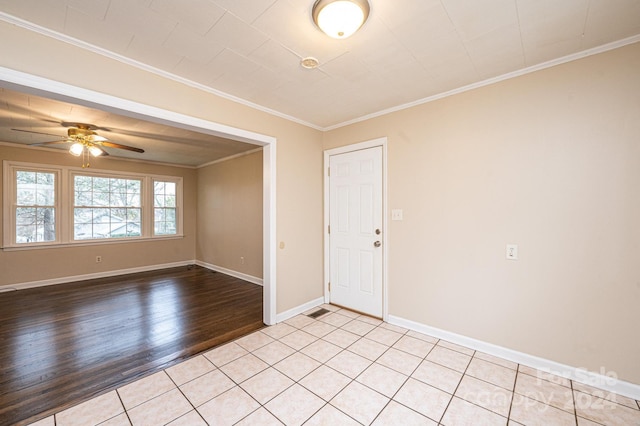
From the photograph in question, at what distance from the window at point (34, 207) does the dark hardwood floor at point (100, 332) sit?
1.02 metres

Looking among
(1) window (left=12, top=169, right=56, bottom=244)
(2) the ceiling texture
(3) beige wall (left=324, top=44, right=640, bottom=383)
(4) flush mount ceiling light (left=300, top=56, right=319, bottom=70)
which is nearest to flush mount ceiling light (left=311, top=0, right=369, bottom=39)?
(2) the ceiling texture

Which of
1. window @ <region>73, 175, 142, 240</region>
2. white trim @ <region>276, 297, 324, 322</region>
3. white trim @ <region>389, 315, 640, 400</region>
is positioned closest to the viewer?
white trim @ <region>389, 315, 640, 400</region>

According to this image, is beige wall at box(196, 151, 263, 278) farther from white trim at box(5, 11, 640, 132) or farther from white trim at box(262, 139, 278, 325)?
white trim at box(5, 11, 640, 132)

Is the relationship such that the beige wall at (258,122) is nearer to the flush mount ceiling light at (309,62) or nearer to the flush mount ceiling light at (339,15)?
the flush mount ceiling light at (309,62)

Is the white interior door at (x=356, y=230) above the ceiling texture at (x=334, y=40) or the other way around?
the other way around

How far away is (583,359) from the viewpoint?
207 cm

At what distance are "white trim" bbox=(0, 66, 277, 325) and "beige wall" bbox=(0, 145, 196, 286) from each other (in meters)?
4.34

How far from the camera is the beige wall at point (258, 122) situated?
1.74m

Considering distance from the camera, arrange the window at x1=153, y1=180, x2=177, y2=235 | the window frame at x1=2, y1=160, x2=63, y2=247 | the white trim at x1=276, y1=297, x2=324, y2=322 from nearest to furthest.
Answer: the white trim at x1=276, y1=297, x2=324, y2=322 < the window frame at x1=2, y1=160, x2=63, y2=247 < the window at x1=153, y1=180, x2=177, y2=235

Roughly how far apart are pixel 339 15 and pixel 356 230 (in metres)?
2.46

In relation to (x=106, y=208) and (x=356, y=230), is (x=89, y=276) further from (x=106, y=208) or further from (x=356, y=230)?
(x=356, y=230)

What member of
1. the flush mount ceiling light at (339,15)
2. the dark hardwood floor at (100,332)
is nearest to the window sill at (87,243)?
the dark hardwood floor at (100,332)

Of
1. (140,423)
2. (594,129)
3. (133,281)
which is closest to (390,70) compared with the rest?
(594,129)

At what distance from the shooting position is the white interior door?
3309 millimetres
